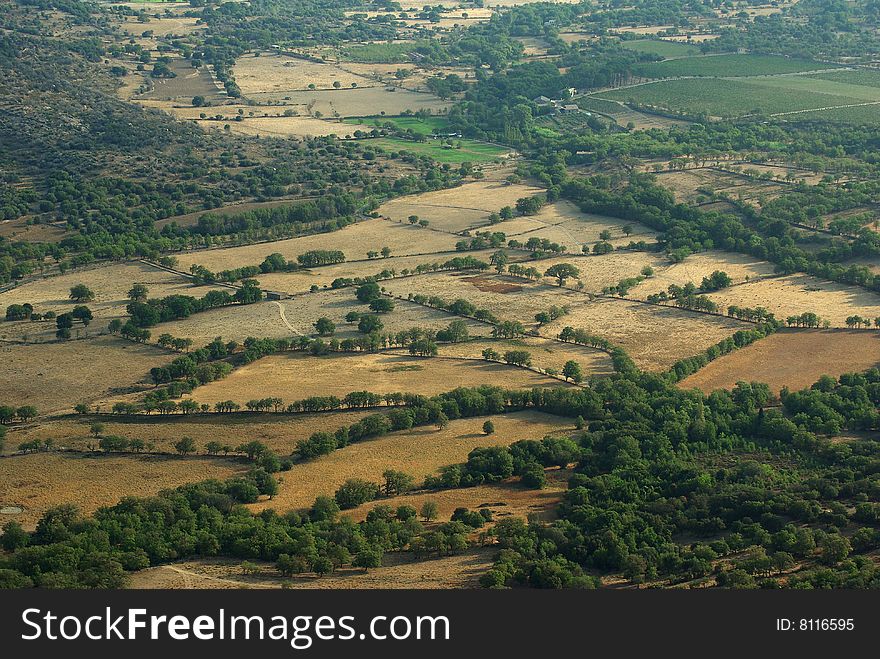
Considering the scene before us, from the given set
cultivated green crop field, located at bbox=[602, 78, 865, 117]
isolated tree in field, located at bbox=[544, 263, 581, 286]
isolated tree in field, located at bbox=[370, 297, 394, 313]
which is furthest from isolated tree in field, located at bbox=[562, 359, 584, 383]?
cultivated green crop field, located at bbox=[602, 78, 865, 117]

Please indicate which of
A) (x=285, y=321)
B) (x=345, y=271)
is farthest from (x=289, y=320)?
(x=345, y=271)

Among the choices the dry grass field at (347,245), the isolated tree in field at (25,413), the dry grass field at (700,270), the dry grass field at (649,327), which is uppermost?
the isolated tree in field at (25,413)

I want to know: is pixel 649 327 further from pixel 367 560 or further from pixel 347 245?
pixel 367 560

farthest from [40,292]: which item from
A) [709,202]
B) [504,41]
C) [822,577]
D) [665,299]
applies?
[504,41]

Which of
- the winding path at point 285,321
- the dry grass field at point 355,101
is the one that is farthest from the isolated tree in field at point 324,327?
the dry grass field at point 355,101

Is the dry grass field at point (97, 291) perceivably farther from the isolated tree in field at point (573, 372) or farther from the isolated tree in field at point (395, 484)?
the isolated tree in field at point (395, 484)

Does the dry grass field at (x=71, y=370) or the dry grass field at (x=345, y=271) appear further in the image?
the dry grass field at (x=345, y=271)
